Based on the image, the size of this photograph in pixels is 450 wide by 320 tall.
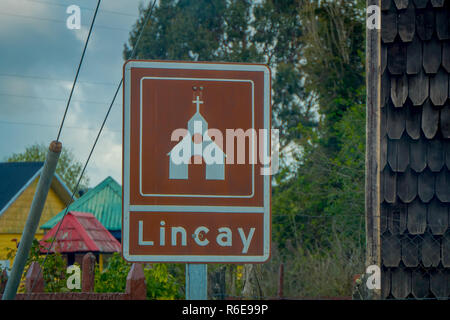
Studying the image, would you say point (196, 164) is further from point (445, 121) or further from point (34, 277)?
point (34, 277)

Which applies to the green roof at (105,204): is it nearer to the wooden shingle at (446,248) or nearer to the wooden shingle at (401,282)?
the wooden shingle at (401,282)

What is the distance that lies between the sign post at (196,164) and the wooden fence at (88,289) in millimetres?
2313

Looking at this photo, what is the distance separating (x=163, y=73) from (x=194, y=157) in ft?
1.20

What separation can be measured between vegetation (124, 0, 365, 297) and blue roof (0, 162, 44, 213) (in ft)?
23.0

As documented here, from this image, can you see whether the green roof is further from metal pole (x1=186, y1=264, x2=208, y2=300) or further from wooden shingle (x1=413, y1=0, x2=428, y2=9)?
metal pole (x1=186, y1=264, x2=208, y2=300)

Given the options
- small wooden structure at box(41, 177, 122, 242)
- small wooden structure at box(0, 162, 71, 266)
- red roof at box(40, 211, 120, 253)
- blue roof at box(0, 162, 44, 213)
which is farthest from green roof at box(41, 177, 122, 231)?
red roof at box(40, 211, 120, 253)

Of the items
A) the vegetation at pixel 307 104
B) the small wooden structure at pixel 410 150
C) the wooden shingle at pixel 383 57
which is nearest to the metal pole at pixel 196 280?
the small wooden structure at pixel 410 150

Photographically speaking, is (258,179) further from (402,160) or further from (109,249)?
(109,249)

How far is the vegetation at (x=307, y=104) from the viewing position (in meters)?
8.99

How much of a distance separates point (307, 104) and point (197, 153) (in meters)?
20.8

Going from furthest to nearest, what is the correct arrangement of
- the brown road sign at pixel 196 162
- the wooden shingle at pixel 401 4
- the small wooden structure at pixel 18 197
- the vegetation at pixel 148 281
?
the small wooden structure at pixel 18 197
the vegetation at pixel 148 281
the wooden shingle at pixel 401 4
the brown road sign at pixel 196 162

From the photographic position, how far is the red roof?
12.0m

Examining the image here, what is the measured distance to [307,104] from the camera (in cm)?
2286

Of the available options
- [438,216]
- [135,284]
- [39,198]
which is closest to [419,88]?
[438,216]
